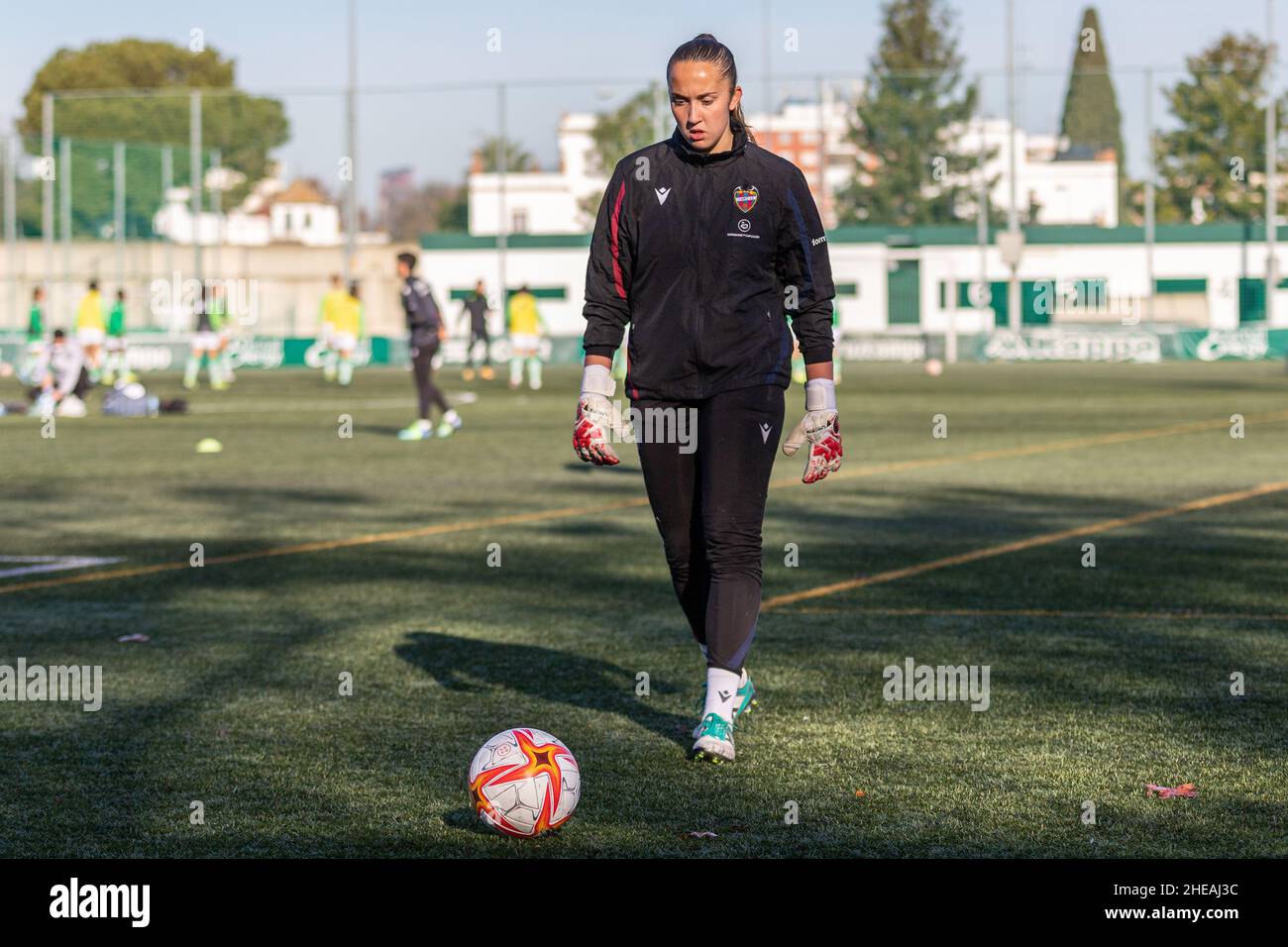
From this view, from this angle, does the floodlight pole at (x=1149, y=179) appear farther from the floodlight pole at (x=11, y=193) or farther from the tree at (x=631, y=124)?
the floodlight pole at (x=11, y=193)

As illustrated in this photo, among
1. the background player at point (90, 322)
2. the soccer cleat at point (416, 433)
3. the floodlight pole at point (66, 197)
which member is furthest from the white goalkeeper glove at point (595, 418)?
the floodlight pole at point (66, 197)

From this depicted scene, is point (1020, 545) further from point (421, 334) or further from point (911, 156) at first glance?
point (911, 156)

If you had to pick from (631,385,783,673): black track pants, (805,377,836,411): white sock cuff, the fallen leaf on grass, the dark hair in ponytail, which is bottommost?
the fallen leaf on grass

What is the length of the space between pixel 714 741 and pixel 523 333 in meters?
31.6

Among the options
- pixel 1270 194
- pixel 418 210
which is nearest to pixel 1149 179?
pixel 1270 194

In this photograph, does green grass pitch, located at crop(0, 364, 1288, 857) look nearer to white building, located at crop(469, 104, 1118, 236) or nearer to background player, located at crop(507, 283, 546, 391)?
background player, located at crop(507, 283, 546, 391)

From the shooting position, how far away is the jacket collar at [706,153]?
5715 mm

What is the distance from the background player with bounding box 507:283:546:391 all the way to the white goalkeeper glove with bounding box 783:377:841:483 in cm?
2955

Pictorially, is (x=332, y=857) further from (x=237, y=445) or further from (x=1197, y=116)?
(x=1197, y=116)

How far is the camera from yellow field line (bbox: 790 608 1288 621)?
8.60m

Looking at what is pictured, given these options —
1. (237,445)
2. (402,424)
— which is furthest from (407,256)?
(402,424)

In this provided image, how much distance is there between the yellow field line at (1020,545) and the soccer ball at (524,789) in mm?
3758

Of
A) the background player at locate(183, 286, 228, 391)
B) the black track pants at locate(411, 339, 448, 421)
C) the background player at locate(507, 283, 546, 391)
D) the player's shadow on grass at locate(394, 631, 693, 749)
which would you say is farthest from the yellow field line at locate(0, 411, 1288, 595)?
the background player at locate(183, 286, 228, 391)

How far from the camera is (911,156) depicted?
62.4 m
